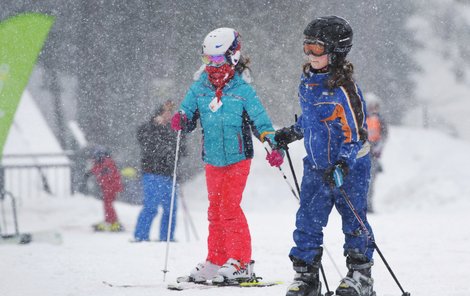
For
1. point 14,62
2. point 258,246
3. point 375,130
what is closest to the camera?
point 258,246

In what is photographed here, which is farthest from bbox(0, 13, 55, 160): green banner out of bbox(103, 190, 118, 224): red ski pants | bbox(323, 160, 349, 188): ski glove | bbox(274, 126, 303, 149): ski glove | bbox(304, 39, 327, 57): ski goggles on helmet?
bbox(323, 160, 349, 188): ski glove

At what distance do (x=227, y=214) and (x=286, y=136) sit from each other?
808 mm

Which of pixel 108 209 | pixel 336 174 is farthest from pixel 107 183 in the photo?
pixel 336 174

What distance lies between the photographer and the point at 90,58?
1552 cm

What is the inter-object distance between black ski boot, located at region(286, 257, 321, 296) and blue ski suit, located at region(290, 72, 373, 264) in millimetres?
32

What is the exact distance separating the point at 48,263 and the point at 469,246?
3376 millimetres

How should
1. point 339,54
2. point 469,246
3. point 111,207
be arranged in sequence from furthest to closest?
1. point 111,207
2. point 469,246
3. point 339,54

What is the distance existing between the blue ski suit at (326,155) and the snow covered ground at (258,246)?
502mm

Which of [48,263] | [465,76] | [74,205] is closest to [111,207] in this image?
[74,205]

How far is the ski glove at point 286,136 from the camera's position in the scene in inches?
153

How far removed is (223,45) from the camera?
444 cm

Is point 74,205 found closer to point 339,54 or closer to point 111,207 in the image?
point 111,207

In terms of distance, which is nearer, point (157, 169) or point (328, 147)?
point (328, 147)

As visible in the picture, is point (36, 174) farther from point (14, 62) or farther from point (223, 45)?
point (223, 45)
